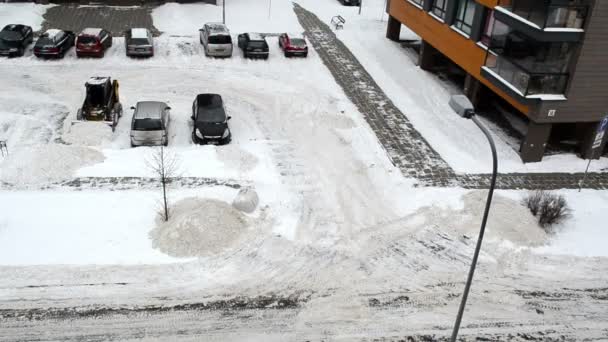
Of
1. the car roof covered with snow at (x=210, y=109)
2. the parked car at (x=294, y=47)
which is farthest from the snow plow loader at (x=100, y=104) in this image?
the parked car at (x=294, y=47)

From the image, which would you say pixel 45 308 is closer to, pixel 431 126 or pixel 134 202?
pixel 134 202

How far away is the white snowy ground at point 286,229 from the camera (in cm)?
1523

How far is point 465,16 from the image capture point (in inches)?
1082

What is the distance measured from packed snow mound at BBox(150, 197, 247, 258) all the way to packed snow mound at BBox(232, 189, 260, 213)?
0.29 metres

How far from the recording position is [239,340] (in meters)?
13.8

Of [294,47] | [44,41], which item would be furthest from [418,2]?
[44,41]

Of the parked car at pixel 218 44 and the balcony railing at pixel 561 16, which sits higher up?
the balcony railing at pixel 561 16

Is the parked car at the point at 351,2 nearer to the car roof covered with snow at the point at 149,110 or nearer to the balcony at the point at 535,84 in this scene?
the balcony at the point at 535,84

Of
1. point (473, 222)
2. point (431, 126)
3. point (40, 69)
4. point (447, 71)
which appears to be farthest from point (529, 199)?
point (40, 69)

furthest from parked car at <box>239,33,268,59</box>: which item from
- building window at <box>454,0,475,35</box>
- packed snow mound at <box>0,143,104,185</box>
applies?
packed snow mound at <box>0,143,104,185</box>

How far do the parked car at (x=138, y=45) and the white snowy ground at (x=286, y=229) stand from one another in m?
5.20

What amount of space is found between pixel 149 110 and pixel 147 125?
965 mm

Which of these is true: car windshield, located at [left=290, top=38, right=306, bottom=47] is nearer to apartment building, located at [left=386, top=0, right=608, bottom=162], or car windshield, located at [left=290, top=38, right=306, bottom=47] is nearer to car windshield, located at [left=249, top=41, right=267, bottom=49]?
car windshield, located at [left=249, top=41, right=267, bottom=49]

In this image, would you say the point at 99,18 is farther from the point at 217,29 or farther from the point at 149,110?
the point at 149,110
